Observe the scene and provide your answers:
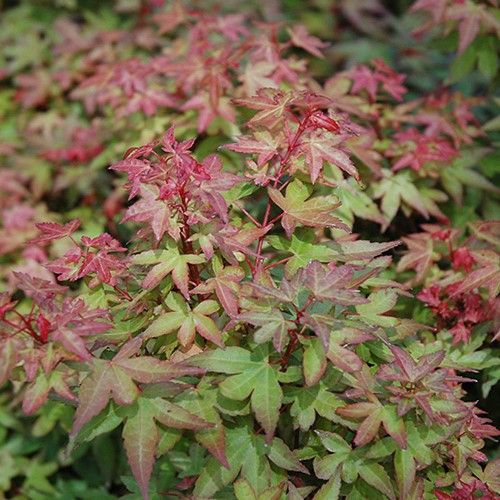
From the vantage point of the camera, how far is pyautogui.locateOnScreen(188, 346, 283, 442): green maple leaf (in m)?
1.44

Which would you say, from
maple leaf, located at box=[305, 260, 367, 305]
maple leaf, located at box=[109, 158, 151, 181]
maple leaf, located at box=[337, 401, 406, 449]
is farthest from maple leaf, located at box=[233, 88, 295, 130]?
maple leaf, located at box=[337, 401, 406, 449]

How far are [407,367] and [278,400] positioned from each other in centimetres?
33

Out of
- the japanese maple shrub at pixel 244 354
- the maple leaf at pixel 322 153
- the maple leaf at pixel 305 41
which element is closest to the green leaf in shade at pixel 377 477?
the japanese maple shrub at pixel 244 354

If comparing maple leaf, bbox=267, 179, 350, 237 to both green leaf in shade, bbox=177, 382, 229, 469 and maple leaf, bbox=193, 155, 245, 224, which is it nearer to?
maple leaf, bbox=193, 155, 245, 224

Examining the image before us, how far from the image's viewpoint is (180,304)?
160 cm

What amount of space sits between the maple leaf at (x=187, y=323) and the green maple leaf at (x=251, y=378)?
45 mm

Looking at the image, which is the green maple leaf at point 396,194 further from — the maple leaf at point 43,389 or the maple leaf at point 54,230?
the maple leaf at point 43,389

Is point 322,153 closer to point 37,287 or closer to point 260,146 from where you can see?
point 260,146

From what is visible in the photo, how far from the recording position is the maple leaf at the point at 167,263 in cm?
153

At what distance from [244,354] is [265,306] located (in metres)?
0.13

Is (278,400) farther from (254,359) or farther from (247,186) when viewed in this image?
(247,186)

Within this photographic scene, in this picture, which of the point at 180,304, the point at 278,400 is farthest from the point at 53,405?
the point at 278,400

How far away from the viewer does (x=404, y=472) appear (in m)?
1.46

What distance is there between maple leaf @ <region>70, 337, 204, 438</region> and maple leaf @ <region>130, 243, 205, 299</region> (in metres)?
0.18
